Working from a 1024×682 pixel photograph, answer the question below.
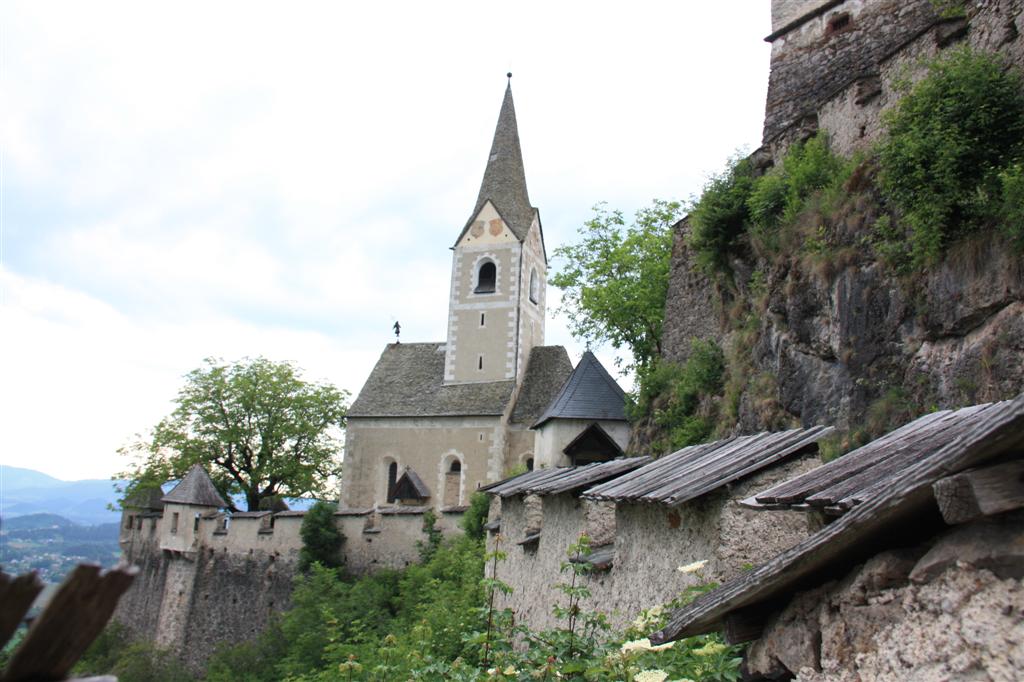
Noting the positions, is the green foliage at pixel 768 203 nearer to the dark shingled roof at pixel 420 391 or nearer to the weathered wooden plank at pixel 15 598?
the weathered wooden plank at pixel 15 598

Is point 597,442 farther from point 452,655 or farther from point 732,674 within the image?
point 732,674

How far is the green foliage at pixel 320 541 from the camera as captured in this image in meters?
25.3

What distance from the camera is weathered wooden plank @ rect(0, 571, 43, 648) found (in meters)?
1.85

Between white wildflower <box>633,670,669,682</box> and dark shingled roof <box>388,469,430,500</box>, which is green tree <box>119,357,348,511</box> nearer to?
dark shingled roof <box>388,469,430,500</box>

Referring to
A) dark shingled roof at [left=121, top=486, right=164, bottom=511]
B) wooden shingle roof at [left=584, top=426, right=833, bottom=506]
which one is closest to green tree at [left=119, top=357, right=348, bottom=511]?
dark shingled roof at [left=121, top=486, right=164, bottom=511]

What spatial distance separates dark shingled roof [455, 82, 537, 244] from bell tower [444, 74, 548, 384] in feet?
0.14

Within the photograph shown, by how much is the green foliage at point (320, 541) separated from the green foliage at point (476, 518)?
16.2ft

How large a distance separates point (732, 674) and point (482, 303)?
3008cm

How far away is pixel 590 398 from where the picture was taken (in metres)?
19.5

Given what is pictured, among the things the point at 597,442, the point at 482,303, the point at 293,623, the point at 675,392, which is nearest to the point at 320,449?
the point at 482,303

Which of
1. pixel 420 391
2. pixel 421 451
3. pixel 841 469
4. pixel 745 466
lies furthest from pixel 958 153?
pixel 420 391

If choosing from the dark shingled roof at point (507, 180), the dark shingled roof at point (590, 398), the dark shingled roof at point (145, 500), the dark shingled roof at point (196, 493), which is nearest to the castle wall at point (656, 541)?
the dark shingled roof at point (590, 398)

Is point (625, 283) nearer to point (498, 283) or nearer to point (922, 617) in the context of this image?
point (498, 283)

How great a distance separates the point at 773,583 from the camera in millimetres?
3422
